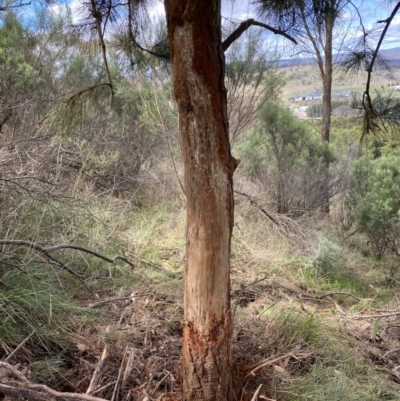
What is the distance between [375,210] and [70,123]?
5.34 metres

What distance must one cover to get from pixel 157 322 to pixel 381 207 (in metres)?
4.57

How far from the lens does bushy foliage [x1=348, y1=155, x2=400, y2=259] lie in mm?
6336

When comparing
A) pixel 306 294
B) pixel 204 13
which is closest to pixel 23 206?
pixel 204 13

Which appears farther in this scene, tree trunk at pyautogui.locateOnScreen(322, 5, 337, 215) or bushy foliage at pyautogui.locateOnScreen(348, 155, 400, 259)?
tree trunk at pyautogui.locateOnScreen(322, 5, 337, 215)

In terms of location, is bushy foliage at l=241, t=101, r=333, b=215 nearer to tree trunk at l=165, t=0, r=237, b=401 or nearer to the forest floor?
the forest floor

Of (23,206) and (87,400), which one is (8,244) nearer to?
(23,206)

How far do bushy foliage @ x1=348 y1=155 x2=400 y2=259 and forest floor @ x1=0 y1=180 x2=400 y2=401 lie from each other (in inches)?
53.1

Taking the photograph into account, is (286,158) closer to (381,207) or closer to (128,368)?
(381,207)

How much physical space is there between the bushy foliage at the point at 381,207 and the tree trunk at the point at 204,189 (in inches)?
197

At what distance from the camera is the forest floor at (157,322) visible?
2.25 metres

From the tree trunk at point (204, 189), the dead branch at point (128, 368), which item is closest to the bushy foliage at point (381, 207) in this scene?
the dead branch at point (128, 368)

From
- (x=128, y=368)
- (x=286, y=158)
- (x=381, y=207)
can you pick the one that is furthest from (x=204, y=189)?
(x=286, y=158)

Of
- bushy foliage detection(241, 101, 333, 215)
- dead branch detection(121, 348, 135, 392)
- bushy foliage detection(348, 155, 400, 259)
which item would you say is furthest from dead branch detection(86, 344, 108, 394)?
bushy foliage detection(241, 101, 333, 215)

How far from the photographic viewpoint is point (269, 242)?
5.67 meters
